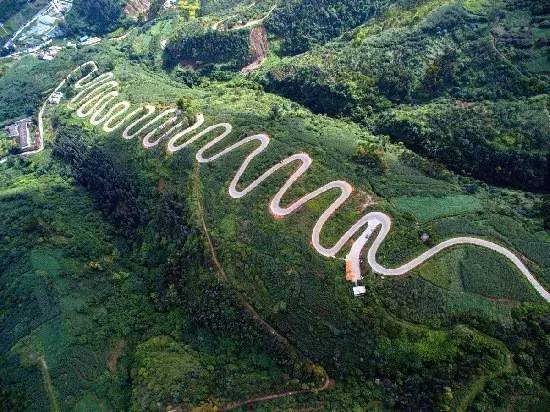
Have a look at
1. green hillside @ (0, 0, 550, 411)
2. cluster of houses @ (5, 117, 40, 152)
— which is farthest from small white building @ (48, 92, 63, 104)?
green hillside @ (0, 0, 550, 411)

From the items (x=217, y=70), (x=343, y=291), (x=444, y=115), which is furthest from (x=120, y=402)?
(x=217, y=70)

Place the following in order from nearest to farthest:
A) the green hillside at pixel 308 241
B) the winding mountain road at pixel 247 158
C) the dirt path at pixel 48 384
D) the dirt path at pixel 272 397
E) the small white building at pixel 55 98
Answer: the green hillside at pixel 308 241 < the dirt path at pixel 272 397 < the winding mountain road at pixel 247 158 < the dirt path at pixel 48 384 < the small white building at pixel 55 98

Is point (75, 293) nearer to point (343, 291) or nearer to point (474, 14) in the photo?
point (343, 291)

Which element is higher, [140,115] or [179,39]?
[179,39]

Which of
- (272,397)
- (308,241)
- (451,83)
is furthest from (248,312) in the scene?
(451,83)

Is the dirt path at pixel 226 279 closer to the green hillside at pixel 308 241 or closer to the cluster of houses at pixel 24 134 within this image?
the green hillside at pixel 308 241

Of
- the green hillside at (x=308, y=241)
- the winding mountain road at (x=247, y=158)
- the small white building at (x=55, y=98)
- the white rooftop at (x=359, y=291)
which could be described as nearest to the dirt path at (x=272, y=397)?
the green hillside at (x=308, y=241)
